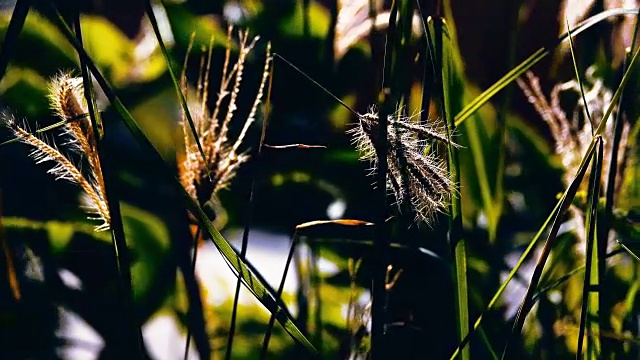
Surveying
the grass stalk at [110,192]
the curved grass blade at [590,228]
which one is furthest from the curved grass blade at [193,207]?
the curved grass blade at [590,228]

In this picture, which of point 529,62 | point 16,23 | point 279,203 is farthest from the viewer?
point 279,203

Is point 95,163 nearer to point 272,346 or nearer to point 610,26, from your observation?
point 272,346

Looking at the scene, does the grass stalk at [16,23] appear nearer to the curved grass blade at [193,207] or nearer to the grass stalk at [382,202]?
the curved grass blade at [193,207]

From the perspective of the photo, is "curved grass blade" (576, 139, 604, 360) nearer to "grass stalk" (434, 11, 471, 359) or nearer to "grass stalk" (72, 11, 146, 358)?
"grass stalk" (434, 11, 471, 359)

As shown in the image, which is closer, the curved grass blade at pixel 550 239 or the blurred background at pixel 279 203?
the curved grass blade at pixel 550 239

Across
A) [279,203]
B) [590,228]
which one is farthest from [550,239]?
[279,203]

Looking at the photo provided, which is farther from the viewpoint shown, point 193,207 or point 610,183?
point 610,183

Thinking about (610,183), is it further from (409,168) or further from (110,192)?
(110,192)
